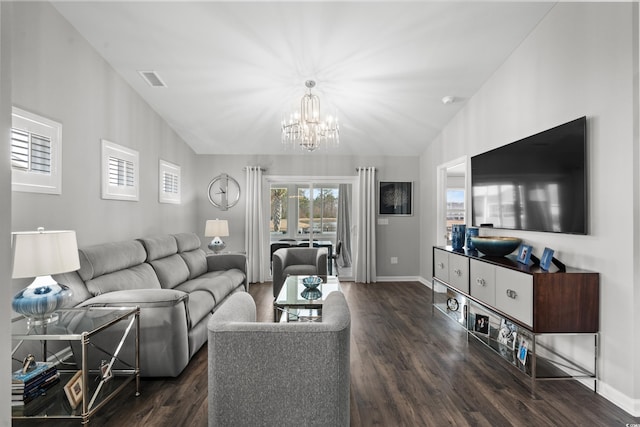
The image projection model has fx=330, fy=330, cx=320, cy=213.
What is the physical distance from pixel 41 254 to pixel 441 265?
145 inches

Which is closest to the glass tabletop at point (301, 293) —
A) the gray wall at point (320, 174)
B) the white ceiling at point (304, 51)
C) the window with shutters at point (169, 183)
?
the white ceiling at point (304, 51)

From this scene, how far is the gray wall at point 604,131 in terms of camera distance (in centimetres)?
209

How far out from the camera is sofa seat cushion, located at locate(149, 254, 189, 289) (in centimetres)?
352

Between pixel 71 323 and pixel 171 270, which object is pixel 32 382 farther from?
pixel 171 270

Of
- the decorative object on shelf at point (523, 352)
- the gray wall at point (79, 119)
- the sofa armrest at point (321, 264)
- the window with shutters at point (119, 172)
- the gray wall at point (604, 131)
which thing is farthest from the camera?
the sofa armrest at point (321, 264)

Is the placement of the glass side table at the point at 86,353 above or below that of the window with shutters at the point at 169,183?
below

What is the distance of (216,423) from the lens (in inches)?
61.7

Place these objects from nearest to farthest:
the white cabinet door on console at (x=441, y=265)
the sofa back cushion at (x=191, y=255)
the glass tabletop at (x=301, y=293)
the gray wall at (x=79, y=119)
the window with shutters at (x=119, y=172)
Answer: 1. the gray wall at (x=79, y=119)
2. the glass tabletop at (x=301, y=293)
3. the window with shutters at (x=119, y=172)
4. the white cabinet door on console at (x=441, y=265)
5. the sofa back cushion at (x=191, y=255)

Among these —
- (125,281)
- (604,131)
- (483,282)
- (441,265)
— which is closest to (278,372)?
(125,281)

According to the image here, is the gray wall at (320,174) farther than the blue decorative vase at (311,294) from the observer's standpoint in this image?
Yes

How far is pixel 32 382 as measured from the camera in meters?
1.92

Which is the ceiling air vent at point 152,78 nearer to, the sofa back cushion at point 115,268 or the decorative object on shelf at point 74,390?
the sofa back cushion at point 115,268

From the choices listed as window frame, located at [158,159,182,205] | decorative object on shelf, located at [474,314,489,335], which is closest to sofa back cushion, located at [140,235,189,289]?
window frame, located at [158,159,182,205]

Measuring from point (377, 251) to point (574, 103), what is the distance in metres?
3.89
